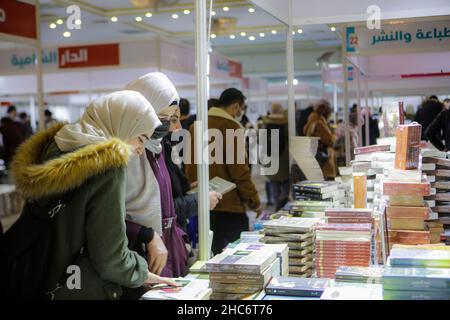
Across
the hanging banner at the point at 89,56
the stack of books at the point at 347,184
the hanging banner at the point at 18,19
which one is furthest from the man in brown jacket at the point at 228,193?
the hanging banner at the point at 89,56

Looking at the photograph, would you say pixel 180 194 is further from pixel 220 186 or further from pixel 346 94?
pixel 346 94

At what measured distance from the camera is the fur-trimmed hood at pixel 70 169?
5.27 ft

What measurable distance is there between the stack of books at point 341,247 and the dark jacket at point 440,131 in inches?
56.3

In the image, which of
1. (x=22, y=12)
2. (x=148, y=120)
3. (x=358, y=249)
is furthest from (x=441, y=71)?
(x=22, y=12)

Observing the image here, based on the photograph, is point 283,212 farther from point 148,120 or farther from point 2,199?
point 2,199

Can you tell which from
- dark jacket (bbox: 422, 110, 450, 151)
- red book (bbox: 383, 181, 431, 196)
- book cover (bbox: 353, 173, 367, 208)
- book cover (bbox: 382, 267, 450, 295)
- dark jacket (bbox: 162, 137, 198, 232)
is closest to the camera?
book cover (bbox: 382, 267, 450, 295)

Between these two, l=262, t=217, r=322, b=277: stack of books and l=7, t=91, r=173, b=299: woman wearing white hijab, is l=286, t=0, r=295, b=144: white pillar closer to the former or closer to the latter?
l=262, t=217, r=322, b=277: stack of books

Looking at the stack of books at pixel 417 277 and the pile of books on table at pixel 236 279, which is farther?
the pile of books on table at pixel 236 279

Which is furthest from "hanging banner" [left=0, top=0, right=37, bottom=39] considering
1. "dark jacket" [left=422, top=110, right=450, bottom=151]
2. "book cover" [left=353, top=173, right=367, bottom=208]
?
"dark jacket" [left=422, top=110, right=450, bottom=151]

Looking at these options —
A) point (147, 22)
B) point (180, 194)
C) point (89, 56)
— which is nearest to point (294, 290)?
point (180, 194)

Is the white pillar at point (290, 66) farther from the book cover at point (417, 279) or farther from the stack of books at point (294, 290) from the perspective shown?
the book cover at point (417, 279)

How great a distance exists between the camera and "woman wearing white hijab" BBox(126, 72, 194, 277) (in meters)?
2.11

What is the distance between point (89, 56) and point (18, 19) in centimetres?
304

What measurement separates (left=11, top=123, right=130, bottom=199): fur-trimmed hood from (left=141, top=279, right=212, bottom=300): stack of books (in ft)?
1.39
